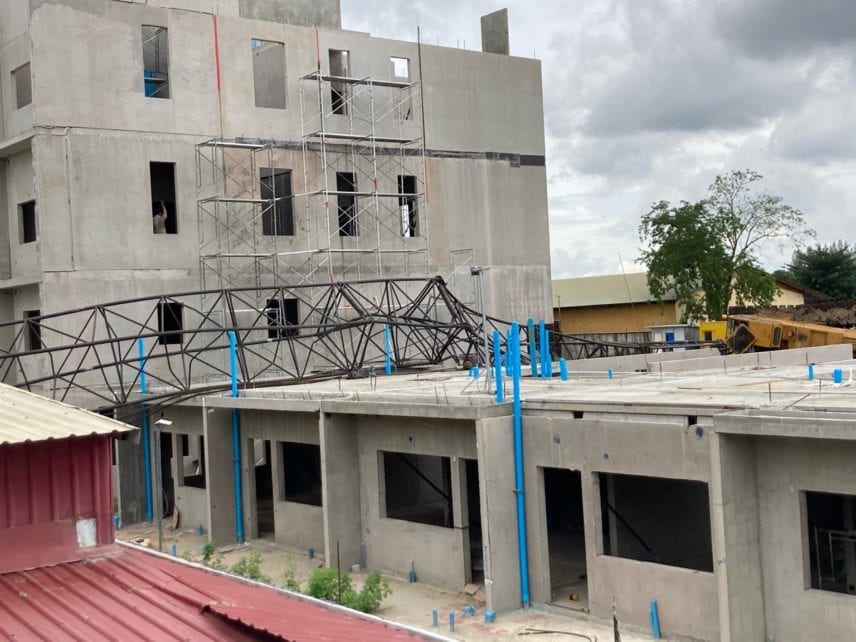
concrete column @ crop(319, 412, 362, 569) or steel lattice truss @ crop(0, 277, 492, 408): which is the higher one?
steel lattice truss @ crop(0, 277, 492, 408)

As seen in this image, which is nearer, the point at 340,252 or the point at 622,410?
the point at 622,410

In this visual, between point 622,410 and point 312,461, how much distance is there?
15.0m

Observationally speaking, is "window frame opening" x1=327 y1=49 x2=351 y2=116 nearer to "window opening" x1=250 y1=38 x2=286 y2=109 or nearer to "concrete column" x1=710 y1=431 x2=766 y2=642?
"window opening" x1=250 y1=38 x2=286 y2=109

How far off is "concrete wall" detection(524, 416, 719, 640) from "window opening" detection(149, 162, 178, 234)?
63.0 ft

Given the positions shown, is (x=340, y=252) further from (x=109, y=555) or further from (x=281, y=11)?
(x=109, y=555)

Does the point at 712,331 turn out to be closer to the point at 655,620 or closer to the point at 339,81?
the point at 339,81

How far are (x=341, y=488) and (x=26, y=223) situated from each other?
17318 millimetres

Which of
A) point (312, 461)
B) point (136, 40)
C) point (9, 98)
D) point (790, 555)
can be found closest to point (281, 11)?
point (136, 40)

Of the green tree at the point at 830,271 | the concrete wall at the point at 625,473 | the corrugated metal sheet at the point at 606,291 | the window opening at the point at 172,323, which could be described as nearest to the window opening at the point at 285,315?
the window opening at the point at 172,323

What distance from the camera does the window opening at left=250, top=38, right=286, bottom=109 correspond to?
36562 mm

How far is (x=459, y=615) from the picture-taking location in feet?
58.7

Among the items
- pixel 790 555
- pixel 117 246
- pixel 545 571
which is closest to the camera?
pixel 790 555

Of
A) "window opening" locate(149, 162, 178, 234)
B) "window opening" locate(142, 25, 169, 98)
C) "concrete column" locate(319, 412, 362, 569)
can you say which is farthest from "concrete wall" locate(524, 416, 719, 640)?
"window opening" locate(142, 25, 169, 98)

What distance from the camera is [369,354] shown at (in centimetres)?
3706
